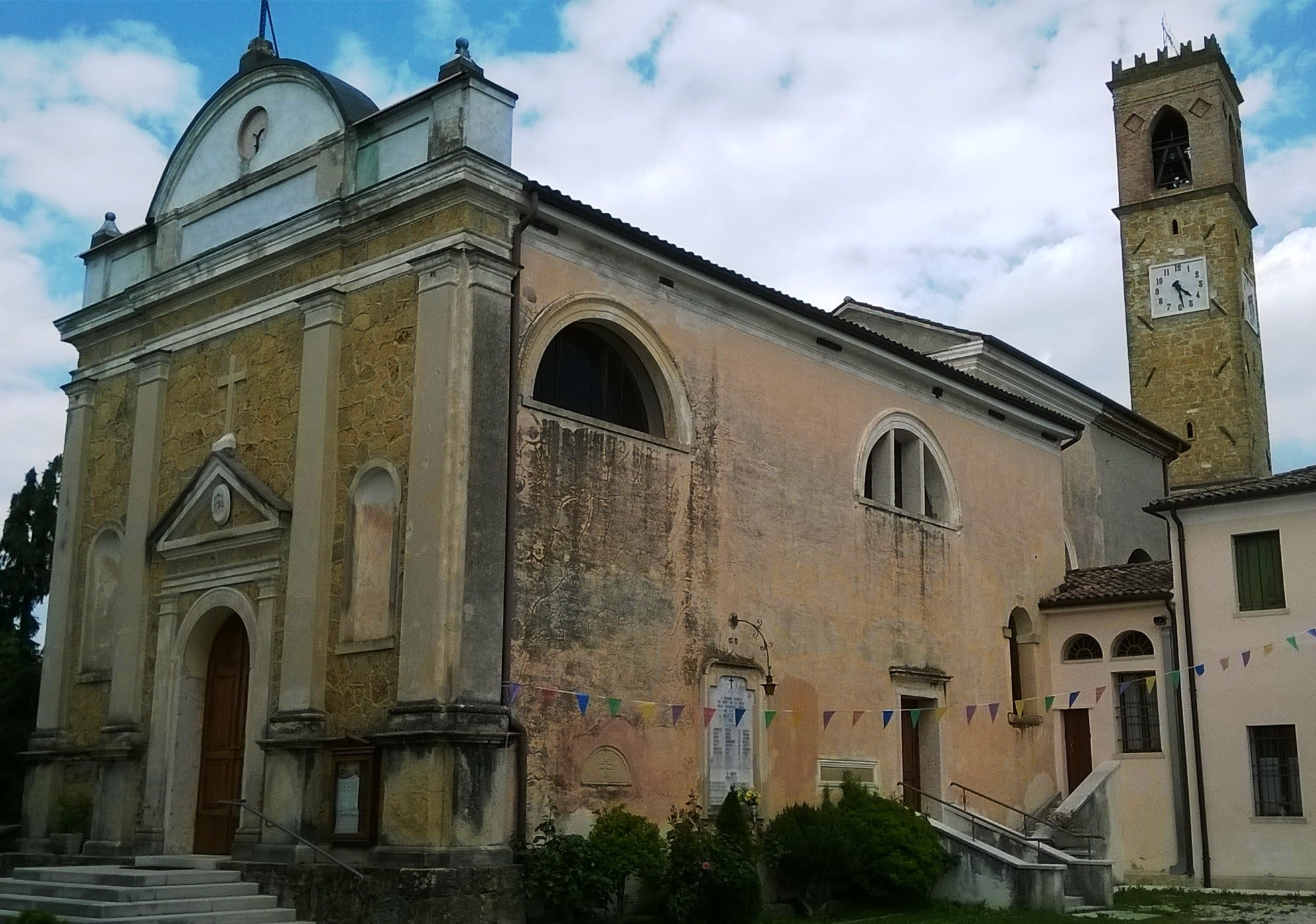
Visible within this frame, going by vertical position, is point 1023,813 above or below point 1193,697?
below

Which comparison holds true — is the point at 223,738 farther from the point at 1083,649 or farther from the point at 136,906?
the point at 1083,649

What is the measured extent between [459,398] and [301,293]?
2.94m

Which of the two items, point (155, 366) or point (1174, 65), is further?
point (1174, 65)

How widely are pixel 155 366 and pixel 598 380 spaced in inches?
219

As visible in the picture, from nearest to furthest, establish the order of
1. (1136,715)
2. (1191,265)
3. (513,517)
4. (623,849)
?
(623,849) → (513,517) → (1136,715) → (1191,265)

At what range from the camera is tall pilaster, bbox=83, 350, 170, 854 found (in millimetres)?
15492

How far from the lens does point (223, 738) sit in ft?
50.1

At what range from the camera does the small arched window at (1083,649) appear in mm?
21361

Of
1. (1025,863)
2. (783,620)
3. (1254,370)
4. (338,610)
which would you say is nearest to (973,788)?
(1025,863)

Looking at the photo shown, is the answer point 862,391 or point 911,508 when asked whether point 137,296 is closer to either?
point 862,391

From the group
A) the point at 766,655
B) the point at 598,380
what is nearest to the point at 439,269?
the point at 598,380

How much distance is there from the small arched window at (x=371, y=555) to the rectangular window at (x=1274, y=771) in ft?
40.6

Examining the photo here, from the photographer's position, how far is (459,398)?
1326 cm

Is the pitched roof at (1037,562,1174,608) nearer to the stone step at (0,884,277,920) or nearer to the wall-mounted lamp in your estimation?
the wall-mounted lamp
